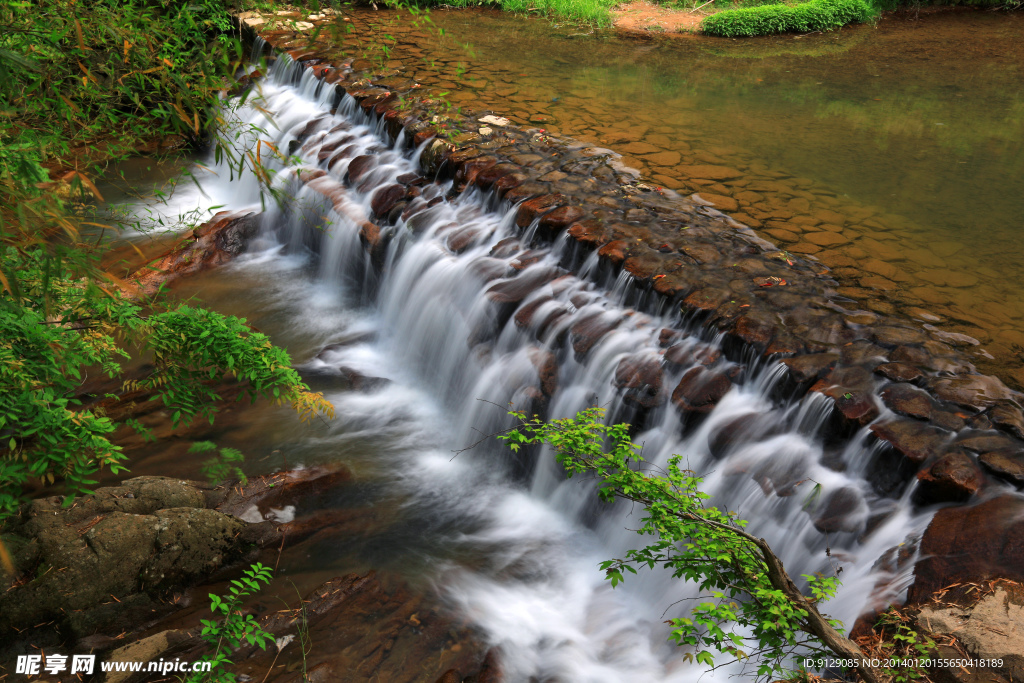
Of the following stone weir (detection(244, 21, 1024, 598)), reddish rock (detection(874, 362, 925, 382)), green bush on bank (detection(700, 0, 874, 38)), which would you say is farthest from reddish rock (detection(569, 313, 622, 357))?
green bush on bank (detection(700, 0, 874, 38))

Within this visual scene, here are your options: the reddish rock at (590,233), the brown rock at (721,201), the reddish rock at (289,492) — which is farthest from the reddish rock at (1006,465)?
the reddish rock at (289,492)

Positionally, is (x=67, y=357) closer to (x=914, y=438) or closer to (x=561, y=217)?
(x=561, y=217)

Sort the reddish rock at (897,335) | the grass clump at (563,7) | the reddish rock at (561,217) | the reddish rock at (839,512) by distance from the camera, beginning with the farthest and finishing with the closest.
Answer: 1. the grass clump at (563,7)
2. the reddish rock at (561,217)
3. the reddish rock at (897,335)
4. the reddish rock at (839,512)

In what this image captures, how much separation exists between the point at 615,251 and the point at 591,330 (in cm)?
68

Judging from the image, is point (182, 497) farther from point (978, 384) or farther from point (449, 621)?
point (978, 384)

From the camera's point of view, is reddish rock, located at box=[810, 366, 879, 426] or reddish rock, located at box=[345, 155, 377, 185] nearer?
reddish rock, located at box=[810, 366, 879, 426]

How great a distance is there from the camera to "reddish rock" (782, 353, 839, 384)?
4.03 metres

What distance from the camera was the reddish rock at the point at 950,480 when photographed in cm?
327

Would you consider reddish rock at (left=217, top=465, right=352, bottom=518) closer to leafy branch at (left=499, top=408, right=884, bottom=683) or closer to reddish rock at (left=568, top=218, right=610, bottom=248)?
leafy branch at (left=499, top=408, right=884, bottom=683)

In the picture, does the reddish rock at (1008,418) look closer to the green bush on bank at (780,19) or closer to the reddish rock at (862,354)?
the reddish rock at (862,354)

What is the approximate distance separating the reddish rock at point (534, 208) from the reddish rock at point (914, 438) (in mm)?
3242

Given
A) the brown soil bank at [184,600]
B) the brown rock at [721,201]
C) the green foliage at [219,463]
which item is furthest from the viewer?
the brown rock at [721,201]

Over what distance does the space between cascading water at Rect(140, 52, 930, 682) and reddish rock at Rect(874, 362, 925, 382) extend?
443 millimetres

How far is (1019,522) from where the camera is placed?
3.06m
